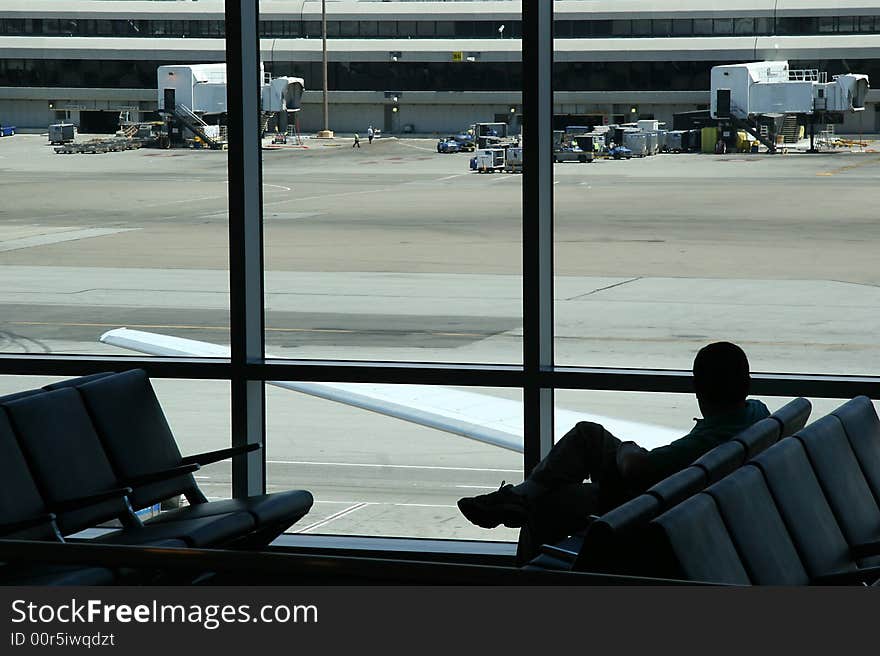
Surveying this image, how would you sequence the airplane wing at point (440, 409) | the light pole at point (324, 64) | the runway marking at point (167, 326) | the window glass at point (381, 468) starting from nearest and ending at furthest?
the airplane wing at point (440, 409) < the light pole at point (324, 64) < the window glass at point (381, 468) < the runway marking at point (167, 326)

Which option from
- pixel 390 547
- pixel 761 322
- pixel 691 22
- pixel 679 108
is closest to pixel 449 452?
pixel 679 108

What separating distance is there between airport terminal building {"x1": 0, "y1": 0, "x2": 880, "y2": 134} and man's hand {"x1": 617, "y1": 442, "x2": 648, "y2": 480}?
224 cm

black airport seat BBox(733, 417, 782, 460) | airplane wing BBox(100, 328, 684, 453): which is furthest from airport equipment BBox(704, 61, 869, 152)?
black airport seat BBox(733, 417, 782, 460)

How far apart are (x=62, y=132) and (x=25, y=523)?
22.5 feet

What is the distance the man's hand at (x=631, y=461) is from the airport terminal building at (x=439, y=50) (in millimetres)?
2243

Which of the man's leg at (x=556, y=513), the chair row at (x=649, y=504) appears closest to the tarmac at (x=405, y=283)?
the man's leg at (x=556, y=513)

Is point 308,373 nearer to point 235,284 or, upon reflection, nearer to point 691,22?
point 235,284

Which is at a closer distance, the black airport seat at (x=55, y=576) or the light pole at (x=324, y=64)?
the black airport seat at (x=55, y=576)

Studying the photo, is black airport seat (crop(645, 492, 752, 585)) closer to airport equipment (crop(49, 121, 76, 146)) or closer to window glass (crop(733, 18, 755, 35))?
window glass (crop(733, 18, 755, 35))

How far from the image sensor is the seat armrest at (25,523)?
344cm

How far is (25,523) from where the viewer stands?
346cm

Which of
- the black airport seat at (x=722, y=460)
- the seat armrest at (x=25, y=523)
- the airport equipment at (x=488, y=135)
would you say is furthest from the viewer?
the airport equipment at (x=488, y=135)

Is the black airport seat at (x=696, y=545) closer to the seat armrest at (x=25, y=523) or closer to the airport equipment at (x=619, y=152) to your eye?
the seat armrest at (x=25, y=523)
